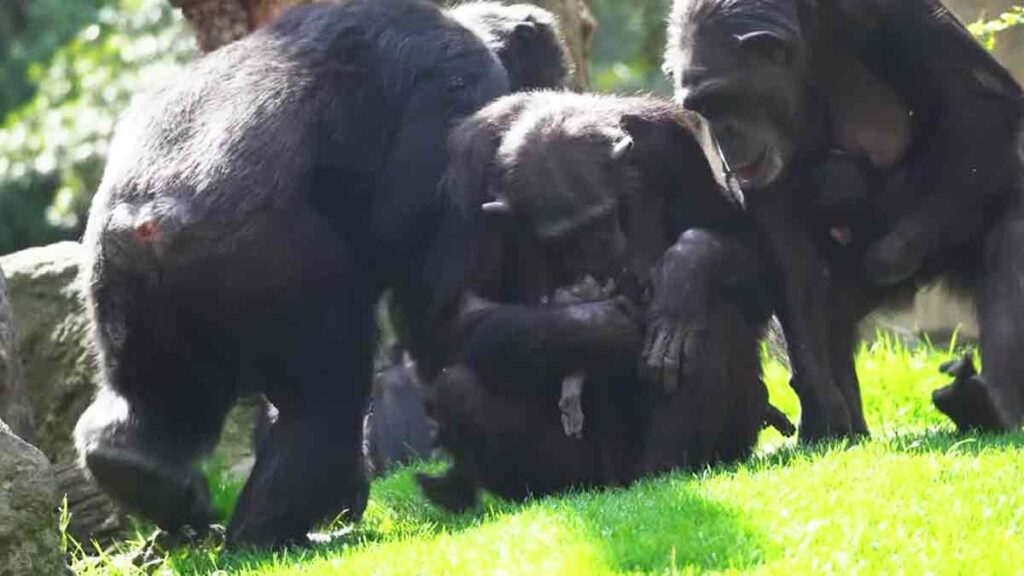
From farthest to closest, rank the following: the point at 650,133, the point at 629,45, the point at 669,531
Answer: the point at 629,45, the point at 650,133, the point at 669,531

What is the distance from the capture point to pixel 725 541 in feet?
19.5

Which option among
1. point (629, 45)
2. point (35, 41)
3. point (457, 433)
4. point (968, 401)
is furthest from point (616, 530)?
point (629, 45)

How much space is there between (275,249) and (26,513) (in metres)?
1.61

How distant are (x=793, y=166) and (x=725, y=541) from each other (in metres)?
2.62

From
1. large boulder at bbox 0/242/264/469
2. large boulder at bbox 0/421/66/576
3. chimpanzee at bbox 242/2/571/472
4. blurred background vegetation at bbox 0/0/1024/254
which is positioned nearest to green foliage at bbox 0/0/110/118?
blurred background vegetation at bbox 0/0/1024/254

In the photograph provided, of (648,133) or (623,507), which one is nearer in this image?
(623,507)

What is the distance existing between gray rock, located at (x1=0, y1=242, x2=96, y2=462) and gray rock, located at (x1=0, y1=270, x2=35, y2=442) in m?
1.91

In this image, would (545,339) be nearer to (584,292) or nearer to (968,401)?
(584,292)

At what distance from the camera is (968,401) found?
7488mm

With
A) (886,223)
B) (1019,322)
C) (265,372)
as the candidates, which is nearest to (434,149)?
(265,372)

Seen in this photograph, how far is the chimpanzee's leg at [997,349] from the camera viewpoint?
749 centimetres

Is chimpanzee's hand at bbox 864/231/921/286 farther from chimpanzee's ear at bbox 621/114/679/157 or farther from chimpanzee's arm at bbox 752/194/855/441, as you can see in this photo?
chimpanzee's ear at bbox 621/114/679/157

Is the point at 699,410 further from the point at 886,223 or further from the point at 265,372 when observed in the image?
the point at 265,372

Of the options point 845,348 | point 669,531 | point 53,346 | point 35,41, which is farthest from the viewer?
point 35,41
